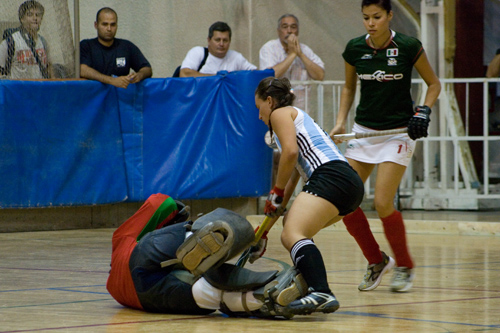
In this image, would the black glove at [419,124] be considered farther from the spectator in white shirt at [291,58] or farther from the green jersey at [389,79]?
the spectator in white shirt at [291,58]

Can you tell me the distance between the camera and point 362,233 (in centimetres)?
584

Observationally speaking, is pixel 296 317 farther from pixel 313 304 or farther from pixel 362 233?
pixel 362 233

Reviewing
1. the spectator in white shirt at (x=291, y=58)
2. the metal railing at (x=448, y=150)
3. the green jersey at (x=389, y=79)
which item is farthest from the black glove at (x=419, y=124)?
the metal railing at (x=448, y=150)

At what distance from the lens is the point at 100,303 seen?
4.99 metres

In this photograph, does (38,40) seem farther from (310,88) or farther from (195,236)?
(195,236)

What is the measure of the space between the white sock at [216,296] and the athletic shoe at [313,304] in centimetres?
22

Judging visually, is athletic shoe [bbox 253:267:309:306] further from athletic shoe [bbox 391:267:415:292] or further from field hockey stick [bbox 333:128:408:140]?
field hockey stick [bbox 333:128:408:140]

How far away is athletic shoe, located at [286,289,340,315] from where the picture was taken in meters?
4.30

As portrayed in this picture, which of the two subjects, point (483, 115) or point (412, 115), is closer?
point (412, 115)

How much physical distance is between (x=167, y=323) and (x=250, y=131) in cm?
675

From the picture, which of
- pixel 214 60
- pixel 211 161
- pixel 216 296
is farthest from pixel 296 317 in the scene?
pixel 214 60

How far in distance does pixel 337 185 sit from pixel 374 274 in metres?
1.20

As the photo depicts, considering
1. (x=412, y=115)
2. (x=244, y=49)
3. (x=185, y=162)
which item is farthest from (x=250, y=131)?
(x=412, y=115)

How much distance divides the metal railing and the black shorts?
6.55 m
